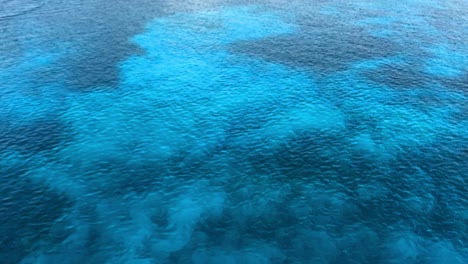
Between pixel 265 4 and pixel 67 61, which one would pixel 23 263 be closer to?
pixel 67 61

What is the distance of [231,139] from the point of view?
102250 millimetres

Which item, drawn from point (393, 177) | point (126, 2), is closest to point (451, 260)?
point (393, 177)

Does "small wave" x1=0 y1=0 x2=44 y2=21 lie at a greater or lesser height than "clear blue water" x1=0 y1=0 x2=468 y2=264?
greater

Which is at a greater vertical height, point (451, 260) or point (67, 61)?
point (67, 61)

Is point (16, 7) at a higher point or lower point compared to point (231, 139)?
higher

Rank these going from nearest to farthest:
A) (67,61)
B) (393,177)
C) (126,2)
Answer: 1. (393,177)
2. (67,61)
3. (126,2)

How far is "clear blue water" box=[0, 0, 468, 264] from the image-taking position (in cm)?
7762

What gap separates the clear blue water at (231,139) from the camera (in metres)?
77.6

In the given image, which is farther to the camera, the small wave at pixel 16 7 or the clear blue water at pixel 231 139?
the small wave at pixel 16 7

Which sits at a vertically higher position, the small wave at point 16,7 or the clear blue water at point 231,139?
the small wave at point 16,7

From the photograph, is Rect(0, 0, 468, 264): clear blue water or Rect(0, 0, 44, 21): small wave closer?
Rect(0, 0, 468, 264): clear blue water

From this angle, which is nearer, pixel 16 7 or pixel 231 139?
pixel 231 139

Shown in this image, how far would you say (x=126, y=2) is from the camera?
17750 centimetres

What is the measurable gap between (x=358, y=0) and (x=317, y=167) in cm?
A: 11678
